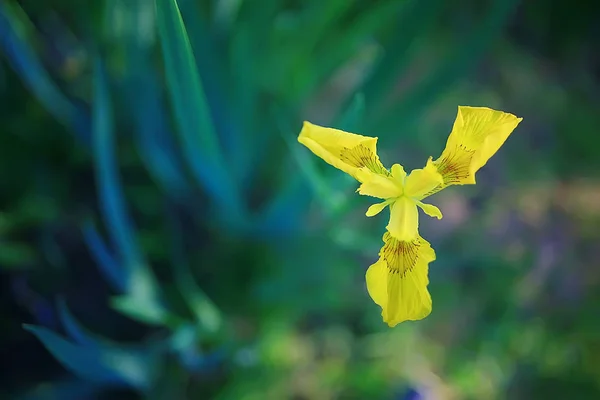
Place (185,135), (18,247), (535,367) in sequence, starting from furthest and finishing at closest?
(535,367), (18,247), (185,135)

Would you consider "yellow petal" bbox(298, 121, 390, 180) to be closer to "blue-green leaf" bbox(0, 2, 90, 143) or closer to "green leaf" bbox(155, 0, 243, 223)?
"green leaf" bbox(155, 0, 243, 223)

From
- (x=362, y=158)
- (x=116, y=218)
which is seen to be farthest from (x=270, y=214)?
(x=362, y=158)

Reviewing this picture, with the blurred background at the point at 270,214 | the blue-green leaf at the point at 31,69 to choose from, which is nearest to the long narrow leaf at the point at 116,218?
the blurred background at the point at 270,214

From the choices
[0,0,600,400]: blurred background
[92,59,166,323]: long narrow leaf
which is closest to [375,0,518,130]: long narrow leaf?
[0,0,600,400]: blurred background

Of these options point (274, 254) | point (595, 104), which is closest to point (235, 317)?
point (274, 254)

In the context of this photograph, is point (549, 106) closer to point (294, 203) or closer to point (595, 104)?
point (595, 104)

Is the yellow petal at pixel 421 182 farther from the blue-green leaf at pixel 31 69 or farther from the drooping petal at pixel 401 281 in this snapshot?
the blue-green leaf at pixel 31 69
